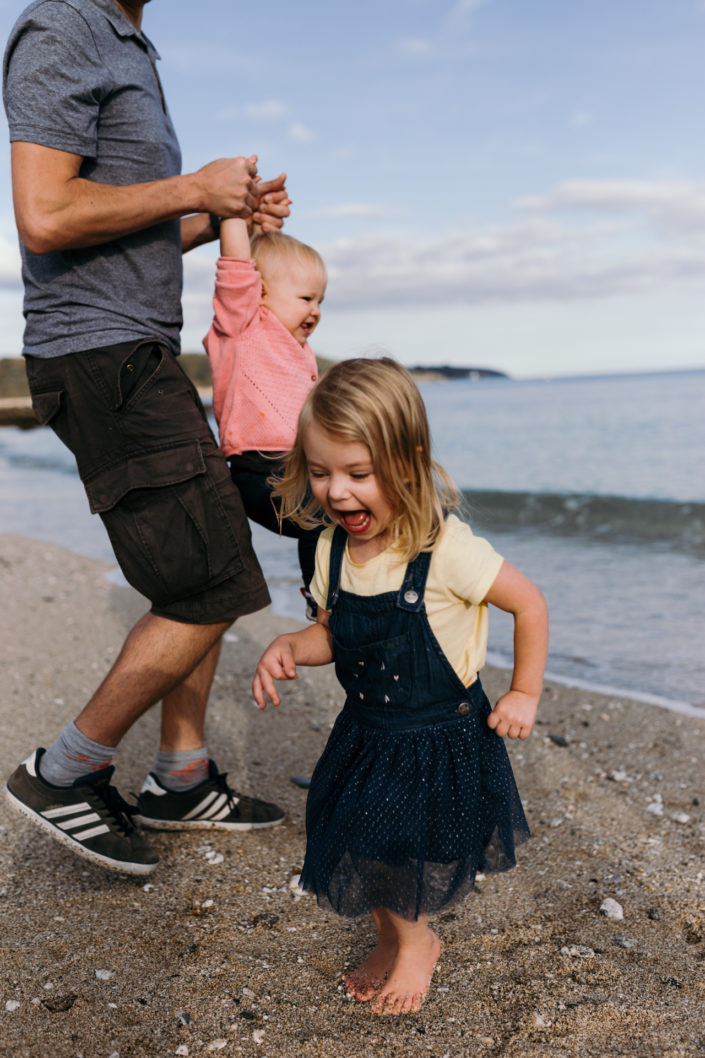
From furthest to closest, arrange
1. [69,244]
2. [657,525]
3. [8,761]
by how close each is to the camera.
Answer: [657,525] → [8,761] → [69,244]

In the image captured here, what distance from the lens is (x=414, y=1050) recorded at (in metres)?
2.06

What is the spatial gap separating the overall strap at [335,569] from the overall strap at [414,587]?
0.20 meters

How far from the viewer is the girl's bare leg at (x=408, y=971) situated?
219cm

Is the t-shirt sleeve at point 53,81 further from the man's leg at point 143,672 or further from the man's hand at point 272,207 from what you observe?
the man's leg at point 143,672

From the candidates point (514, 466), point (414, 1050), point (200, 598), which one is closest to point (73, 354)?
point (200, 598)

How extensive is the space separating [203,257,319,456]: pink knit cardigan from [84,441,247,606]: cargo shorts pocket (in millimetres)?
191

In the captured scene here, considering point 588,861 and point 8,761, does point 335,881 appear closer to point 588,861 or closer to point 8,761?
point 588,861

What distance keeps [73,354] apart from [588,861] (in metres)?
2.29

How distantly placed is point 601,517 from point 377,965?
10105 mm

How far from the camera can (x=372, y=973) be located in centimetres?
228

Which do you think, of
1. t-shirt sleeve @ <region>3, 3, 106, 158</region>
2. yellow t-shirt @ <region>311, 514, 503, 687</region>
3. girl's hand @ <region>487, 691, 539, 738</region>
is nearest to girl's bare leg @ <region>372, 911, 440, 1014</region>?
girl's hand @ <region>487, 691, 539, 738</region>

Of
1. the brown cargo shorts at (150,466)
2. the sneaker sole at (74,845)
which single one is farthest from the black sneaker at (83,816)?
the brown cargo shorts at (150,466)

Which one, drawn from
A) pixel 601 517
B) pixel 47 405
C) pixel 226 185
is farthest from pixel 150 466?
pixel 601 517

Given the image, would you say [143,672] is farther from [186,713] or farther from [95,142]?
[95,142]
